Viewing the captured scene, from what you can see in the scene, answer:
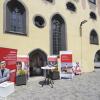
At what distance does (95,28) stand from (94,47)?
2.58 meters

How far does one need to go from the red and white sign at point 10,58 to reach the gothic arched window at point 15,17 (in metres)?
4.70

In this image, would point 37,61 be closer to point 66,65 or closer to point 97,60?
point 66,65

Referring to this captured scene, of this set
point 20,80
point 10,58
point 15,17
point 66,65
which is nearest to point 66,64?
point 66,65

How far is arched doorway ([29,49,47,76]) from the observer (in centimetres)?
2336

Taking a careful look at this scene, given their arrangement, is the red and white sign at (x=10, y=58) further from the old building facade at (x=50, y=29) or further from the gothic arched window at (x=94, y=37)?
the gothic arched window at (x=94, y=37)

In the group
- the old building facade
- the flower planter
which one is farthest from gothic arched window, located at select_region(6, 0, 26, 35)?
the flower planter

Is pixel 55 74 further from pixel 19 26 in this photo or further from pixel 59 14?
pixel 59 14

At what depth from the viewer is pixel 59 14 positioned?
25844mm

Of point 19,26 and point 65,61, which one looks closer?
point 65,61

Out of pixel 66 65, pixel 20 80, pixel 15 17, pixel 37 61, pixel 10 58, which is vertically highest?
pixel 15 17

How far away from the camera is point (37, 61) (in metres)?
23.9

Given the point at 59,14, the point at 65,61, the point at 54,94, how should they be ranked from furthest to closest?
the point at 59,14 → the point at 65,61 → the point at 54,94

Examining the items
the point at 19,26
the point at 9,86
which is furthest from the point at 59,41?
the point at 9,86

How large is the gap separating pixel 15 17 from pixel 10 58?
662 cm
